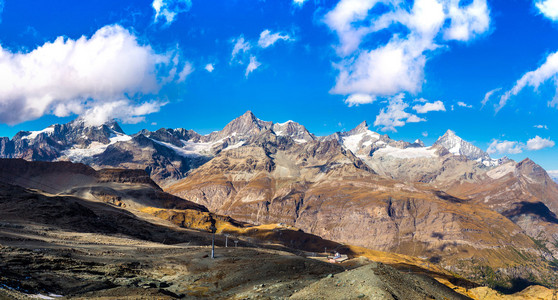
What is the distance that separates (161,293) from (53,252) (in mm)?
33240

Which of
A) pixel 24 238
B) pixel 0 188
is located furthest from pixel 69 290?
pixel 0 188

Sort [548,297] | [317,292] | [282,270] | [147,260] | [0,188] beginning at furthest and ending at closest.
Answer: [0,188] → [548,297] → [147,260] → [282,270] → [317,292]

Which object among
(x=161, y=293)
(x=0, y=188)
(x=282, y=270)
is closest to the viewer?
(x=161, y=293)

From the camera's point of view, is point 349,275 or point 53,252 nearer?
point 349,275

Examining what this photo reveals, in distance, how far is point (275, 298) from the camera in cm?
3859

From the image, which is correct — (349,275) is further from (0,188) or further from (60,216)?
(0,188)

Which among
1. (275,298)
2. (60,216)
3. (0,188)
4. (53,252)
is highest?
(0,188)

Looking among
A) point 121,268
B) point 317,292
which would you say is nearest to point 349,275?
point 317,292

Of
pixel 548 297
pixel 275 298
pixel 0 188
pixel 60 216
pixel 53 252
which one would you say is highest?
pixel 0 188

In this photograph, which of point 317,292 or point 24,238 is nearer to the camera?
point 317,292

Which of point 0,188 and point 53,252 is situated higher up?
point 0,188

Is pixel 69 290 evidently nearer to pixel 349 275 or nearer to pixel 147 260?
pixel 147 260

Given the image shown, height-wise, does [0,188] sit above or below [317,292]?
above

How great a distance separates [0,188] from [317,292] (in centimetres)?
16225
